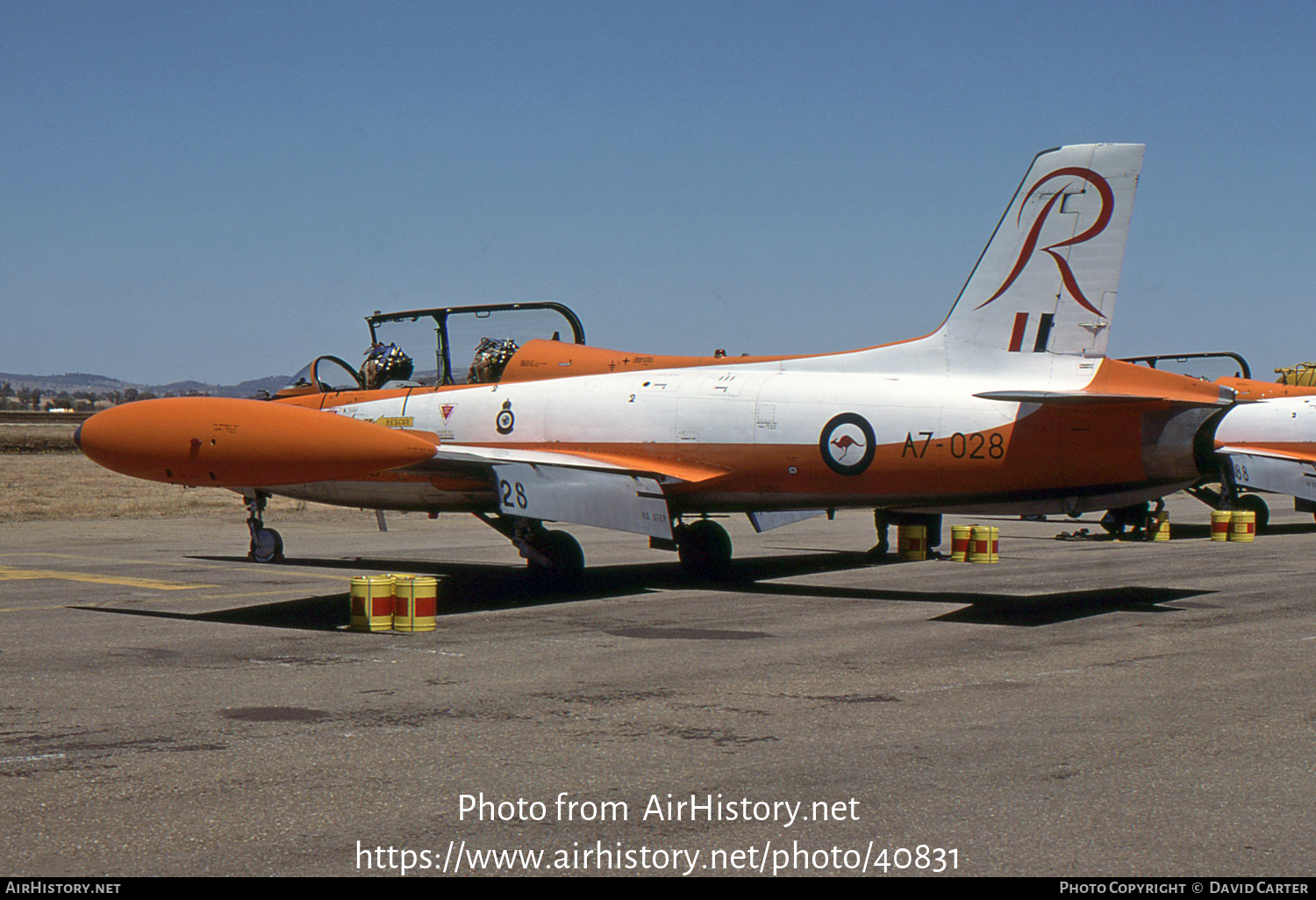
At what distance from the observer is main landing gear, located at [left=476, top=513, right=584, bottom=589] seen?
16.9 metres

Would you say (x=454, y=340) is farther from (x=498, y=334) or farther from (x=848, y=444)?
(x=848, y=444)

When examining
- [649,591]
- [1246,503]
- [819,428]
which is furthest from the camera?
[1246,503]

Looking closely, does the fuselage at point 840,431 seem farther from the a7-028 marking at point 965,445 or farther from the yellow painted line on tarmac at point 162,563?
the yellow painted line on tarmac at point 162,563

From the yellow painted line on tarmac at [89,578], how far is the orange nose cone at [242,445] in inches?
142

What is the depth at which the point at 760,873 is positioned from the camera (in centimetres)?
521

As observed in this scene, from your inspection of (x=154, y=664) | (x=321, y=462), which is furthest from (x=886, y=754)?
Answer: (x=321, y=462)

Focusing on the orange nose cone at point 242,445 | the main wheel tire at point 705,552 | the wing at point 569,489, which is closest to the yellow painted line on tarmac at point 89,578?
the orange nose cone at point 242,445

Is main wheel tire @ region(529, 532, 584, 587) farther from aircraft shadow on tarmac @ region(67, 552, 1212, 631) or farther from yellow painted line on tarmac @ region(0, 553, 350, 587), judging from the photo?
yellow painted line on tarmac @ region(0, 553, 350, 587)

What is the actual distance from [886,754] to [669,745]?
1274 millimetres

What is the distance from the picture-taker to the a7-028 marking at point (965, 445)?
556 inches

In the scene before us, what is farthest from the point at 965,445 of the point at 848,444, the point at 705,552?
the point at 705,552

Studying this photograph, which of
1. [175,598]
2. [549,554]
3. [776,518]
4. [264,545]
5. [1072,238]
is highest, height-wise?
[1072,238]

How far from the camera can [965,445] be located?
14.3 m

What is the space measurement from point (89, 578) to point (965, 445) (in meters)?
12.0
